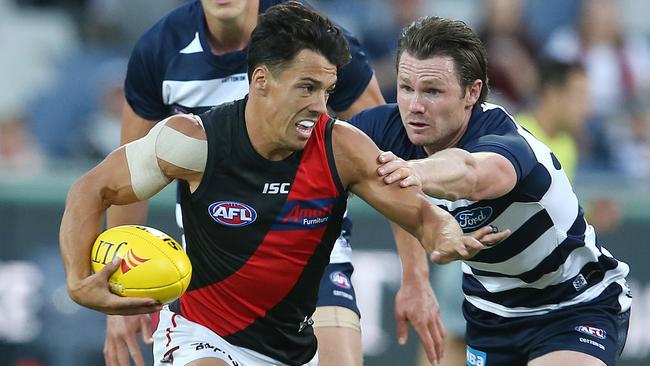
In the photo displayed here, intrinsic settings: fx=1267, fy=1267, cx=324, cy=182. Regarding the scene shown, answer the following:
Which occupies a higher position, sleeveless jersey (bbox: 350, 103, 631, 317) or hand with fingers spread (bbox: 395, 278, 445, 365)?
sleeveless jersey (bbox: 350, 103, 631, 317)

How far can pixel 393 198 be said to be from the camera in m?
5.23

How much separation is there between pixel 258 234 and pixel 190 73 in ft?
4.54

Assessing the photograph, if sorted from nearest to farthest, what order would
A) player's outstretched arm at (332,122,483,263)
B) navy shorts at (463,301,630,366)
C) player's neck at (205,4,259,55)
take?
player's outstretched arm at (332,122,483,263) → navy shorts at (463,301,630,366) → player's neck at (205,4,259,55)

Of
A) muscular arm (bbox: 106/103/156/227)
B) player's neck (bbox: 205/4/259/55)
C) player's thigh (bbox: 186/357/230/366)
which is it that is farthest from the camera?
muscular arm (bbox: 106/103/156/227)

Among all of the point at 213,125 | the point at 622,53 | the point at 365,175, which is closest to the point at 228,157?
the point at 213,125

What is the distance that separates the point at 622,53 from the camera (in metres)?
11.8

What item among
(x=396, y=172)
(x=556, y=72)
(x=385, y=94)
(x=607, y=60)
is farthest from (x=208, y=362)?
(x=607, y=60)

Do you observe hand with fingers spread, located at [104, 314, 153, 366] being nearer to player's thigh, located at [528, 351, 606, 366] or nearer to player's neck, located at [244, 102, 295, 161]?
player's neck, located at [244, 102, 295, 161]

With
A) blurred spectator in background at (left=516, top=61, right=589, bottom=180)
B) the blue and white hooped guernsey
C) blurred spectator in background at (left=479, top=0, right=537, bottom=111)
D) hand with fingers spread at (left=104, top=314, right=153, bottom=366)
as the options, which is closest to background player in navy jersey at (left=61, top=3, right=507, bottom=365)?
hand with fingers spread at (left=104, top=314, right=153, bottom=366)

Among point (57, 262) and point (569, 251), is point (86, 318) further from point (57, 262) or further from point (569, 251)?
point (569, 251)

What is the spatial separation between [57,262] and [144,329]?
383 cm

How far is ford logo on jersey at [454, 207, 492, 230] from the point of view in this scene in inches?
224

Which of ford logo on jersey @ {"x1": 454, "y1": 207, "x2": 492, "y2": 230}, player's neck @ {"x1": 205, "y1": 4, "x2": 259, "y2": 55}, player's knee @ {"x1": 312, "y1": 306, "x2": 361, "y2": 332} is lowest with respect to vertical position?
player's knee @ {"x1": 312, "y1": 306, "x2": 361, "y2": 332}

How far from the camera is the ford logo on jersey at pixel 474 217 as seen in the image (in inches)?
→ 224
